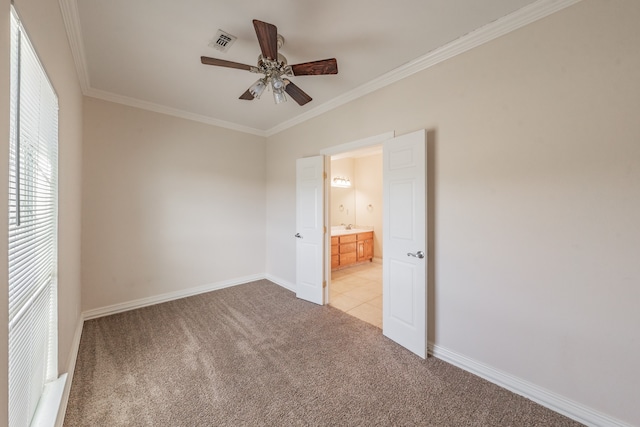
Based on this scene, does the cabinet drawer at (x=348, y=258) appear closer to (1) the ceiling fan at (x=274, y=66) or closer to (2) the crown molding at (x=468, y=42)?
(2) the crown molding at (x=468, y=42)

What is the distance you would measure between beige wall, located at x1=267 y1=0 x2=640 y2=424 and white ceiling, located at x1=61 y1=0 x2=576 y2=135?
32 cm

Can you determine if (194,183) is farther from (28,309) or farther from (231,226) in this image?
(28,309)

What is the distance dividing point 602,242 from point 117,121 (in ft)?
16.1

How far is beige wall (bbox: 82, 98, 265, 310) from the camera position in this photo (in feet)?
10.0

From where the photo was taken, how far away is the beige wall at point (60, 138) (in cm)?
86

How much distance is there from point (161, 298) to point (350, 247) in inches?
142

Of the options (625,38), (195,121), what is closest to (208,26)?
(195,121)

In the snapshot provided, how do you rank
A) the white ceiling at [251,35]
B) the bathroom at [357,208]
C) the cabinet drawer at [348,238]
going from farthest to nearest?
the cabinet drawer at [348,238], the bathroom at [357,208], the white ceiling at [251,35]

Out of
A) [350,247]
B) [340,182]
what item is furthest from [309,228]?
[340,182]

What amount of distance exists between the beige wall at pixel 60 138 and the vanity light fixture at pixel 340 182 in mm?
4525

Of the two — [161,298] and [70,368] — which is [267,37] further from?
[161,298]

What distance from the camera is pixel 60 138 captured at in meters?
1.83

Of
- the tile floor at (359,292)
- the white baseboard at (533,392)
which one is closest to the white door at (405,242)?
the white baseboard at (533,392)

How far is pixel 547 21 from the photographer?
1.71 meters
